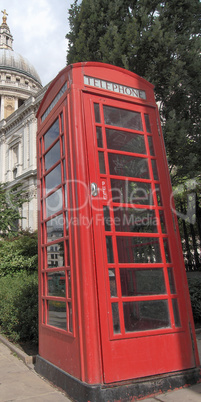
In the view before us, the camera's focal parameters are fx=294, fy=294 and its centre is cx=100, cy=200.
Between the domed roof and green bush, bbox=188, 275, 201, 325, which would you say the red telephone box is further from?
the domed roof

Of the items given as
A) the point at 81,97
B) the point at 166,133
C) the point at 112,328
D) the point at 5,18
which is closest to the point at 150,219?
the point at 112,328

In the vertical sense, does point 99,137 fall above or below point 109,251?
above

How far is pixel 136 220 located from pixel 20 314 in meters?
3.36

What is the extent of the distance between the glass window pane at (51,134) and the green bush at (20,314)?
9.95ft

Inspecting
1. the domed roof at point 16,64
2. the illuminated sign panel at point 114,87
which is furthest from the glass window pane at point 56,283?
the domed roof at point 16,64

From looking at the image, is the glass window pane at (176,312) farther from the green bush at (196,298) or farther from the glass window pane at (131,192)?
the green bush at (196,298)

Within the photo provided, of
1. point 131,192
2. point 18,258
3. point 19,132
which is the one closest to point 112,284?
point 131,192

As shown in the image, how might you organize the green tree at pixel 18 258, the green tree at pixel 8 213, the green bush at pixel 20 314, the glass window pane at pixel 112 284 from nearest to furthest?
the glass window pane at pixel 112 284 < the green bush at pixel 20 314 < the green tree at pixel 18 258 < the green tree at pixel 8 213

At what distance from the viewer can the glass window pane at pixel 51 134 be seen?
148 inches

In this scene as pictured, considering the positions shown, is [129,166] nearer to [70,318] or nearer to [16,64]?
[70,318]

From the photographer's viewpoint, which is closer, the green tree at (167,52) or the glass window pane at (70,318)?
the glass window pane at (70,318)

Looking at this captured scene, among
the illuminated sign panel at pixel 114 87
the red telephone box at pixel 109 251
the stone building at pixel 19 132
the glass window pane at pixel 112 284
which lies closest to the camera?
the red telephone box at pixel 109 251

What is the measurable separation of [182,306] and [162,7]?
730cm

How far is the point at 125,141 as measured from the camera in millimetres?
3502
